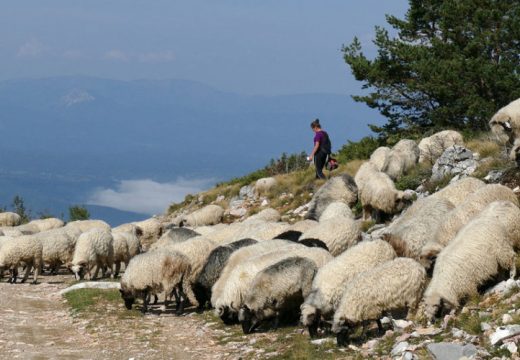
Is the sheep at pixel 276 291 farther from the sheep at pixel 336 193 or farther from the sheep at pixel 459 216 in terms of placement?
the sheep at pixel 336 193

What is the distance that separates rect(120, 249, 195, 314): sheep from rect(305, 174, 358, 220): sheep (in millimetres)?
8100

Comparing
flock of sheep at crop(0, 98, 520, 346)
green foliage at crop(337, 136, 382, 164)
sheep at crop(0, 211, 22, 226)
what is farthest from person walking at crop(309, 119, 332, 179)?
sheep at crop(0, 211, 22, 226)

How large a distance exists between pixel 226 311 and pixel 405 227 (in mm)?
4038

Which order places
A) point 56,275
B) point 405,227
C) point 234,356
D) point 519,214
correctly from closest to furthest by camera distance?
point 234,356, point 519,214, point 405,227, point 56,275

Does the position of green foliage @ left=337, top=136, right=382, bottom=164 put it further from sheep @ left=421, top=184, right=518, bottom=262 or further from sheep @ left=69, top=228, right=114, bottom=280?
sheep @ left=421, top=184, right=518, bottom=262

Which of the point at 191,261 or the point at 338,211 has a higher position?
the point at 338,211

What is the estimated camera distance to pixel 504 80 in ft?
100

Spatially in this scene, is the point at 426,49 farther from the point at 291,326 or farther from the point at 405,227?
the point at 291,326

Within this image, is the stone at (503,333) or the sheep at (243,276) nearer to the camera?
the stone at (503,333)

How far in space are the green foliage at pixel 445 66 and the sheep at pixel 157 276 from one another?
17615 mm

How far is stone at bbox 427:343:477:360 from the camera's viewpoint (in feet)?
33.2

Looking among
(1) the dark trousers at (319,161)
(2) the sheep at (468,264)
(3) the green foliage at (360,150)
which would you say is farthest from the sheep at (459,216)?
(3) the green foliage at (360,150)

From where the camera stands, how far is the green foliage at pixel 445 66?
31.5 m

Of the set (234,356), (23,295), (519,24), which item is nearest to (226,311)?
(234,356)
